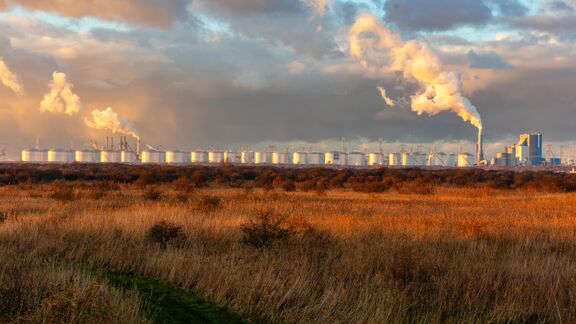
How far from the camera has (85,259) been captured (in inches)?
422

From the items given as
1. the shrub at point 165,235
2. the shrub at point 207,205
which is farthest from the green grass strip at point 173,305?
the shrub at point 207,205

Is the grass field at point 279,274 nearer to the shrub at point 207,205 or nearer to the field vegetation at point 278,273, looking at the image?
the field vegetation at point 278,273

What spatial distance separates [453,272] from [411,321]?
7.74 ft

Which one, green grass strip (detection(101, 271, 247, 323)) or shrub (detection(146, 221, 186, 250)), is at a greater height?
shrub (detection(146, 221, 186, 250))

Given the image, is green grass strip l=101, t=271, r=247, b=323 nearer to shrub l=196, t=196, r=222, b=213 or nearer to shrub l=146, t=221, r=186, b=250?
shrub l=146, t=221, r=186, b=250

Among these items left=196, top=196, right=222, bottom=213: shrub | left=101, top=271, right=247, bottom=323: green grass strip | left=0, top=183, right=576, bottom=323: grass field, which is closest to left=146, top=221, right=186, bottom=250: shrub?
left=0, top=183, right=576, bottom=323: grass field

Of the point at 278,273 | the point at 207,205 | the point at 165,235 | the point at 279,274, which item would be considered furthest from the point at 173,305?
the point at 207,205

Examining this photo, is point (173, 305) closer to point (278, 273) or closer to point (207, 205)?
point (278, 273)

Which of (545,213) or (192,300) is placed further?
(545,213)

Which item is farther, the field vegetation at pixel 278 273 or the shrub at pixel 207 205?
the shrub at pixel 207 205

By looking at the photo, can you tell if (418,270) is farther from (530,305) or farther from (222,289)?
(222,289)

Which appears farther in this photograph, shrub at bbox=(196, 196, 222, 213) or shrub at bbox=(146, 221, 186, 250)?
shrub at bbox=(196, 196, 222, 213)

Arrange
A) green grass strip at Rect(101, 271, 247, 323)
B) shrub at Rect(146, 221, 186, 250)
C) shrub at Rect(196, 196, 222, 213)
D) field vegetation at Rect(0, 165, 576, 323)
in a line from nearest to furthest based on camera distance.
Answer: green grass strip at Rect(101, 271, 247, 323) → field vegetation at Rect(0, 165, 576, 323) → shrub at Rect(146, 221, 186, 250) → shrub at Rect(196, 196, 222, 213)

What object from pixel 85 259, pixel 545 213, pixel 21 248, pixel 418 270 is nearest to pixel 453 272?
pixel 418 270
